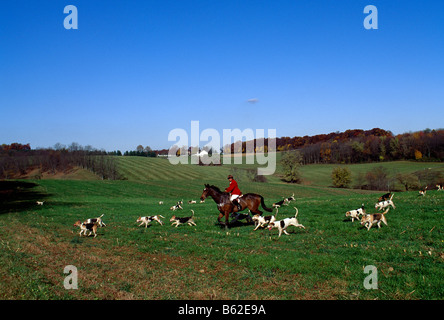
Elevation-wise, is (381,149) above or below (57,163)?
above

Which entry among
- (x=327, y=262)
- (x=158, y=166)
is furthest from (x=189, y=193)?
(x=158, y=166)

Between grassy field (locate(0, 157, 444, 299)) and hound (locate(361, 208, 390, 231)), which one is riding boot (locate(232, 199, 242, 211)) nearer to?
grassy field (locate(0, 157, 444, 299))

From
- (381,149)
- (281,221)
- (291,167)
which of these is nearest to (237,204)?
(281,221)

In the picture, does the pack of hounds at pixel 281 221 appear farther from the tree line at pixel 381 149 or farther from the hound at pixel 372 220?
the tree line at pixel 381 149

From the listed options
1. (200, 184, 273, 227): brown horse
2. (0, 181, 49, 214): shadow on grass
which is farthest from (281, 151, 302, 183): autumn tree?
(200, 184, 273, 227): brown horse

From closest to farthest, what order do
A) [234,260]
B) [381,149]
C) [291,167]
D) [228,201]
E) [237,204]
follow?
[234,260] → [228,201] → [237,204] → [291,167] → [381,149]

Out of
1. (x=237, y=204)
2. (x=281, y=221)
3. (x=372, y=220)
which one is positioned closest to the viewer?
(x=372, y=220)

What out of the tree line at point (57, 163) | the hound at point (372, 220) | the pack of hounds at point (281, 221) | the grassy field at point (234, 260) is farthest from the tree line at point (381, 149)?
the grassy field at point (234, 260)

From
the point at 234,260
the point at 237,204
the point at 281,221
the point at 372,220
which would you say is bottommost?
the point at 234,260

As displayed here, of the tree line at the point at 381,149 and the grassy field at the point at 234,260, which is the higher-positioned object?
the tree line at the point at 381,149

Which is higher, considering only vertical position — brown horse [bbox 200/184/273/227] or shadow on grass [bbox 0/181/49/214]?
brown horse [bbox 200/184/273/227]

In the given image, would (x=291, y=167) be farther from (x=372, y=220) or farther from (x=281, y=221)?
(x=281, y=221)

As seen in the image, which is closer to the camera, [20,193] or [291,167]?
[20,193]

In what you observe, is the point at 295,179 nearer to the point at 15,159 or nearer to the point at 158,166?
the point at 158,166
